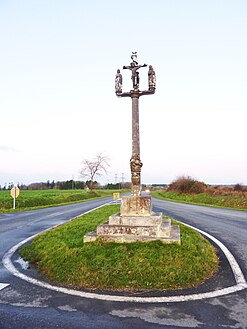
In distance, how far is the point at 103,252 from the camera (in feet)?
20.4

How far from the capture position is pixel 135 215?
294 inches

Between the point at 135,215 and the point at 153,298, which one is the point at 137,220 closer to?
the point at 135,215

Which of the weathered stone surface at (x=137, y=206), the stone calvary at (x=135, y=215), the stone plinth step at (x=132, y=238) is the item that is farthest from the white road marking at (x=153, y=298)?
the weathered stone surface at (x=137, y=206)

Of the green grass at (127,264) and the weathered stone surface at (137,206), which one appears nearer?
the green grass at (127,264)

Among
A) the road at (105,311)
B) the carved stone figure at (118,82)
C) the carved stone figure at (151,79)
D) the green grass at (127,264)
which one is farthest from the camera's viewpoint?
the carved stone figure at (118,82)

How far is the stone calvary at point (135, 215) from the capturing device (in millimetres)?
6906

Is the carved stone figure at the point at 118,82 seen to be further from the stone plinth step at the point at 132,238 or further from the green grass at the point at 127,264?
the green grass at the point at 127,264

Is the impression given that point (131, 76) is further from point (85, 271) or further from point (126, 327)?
point (126, 327)

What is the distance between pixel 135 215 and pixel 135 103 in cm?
331

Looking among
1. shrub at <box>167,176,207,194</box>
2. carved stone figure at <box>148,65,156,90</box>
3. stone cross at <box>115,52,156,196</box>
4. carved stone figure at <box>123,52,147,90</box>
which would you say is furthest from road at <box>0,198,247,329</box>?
shrub at <box>167,176,207,194</box>

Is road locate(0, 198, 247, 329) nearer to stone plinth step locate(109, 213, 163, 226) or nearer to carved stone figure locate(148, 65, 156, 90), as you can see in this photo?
stone plinth step locate(109, 213, 163, 226)

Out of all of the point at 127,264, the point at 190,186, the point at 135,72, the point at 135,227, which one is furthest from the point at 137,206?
the point at 190,186

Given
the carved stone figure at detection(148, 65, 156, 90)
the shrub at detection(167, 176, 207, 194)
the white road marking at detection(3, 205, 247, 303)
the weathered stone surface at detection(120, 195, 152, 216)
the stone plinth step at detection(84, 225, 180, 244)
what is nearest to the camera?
the white road marking at detection(3, 205, 247, 303)

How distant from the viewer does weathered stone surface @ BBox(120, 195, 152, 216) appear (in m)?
7.49
